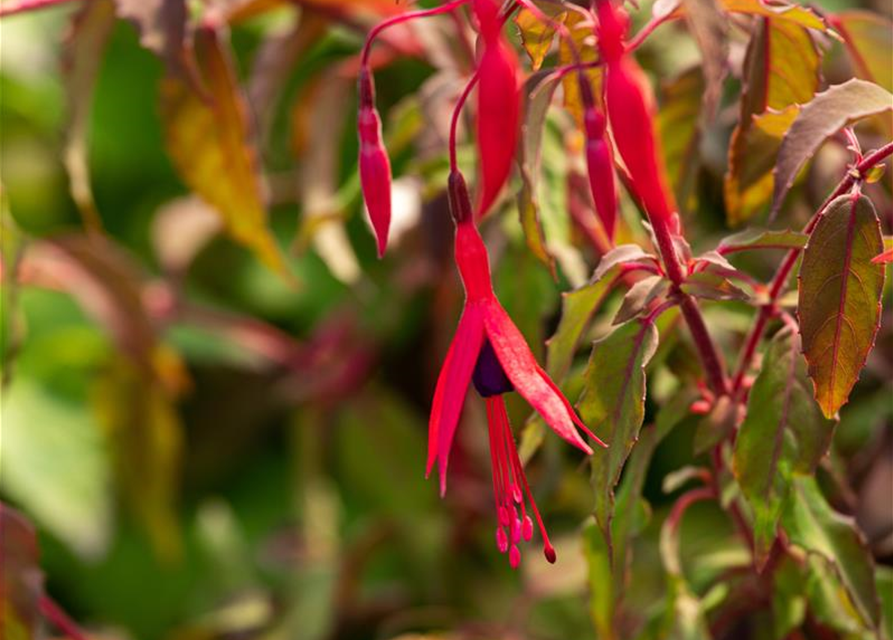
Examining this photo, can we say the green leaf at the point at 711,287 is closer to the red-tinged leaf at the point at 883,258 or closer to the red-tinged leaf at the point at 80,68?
the red-tinged leaf at the point at 883,258

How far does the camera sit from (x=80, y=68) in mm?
721

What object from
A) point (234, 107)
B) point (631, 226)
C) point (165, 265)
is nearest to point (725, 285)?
point (631, 226)

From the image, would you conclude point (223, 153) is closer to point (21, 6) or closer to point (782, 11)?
point (21, 6)

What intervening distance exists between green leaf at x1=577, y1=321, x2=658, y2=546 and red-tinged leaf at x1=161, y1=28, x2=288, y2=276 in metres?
0.30

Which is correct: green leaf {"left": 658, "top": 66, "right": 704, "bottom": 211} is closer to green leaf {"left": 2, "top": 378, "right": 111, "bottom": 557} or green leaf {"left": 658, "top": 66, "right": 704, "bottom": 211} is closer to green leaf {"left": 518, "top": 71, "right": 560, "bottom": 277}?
green leaf {"left": 518, "top": 71, "right": 560, "bottom": 277}

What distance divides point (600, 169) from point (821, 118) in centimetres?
10

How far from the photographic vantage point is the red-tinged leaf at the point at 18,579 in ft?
2.09

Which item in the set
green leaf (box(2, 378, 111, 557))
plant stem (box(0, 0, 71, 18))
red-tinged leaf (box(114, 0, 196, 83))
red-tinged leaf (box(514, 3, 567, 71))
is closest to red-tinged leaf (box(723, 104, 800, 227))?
red-tinged leaf (box(514, 3, 567, 71))

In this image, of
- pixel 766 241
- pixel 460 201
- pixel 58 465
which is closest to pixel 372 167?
pixel 460 201

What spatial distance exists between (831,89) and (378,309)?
600 millimetres

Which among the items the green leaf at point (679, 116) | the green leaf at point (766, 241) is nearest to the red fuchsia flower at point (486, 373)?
the green leaf at point (766, 241)

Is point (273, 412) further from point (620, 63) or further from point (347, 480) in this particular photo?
point (620, 63)

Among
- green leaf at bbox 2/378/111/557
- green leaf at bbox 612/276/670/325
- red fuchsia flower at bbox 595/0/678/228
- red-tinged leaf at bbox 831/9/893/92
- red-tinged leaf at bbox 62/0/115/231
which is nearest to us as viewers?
red fuchsia flower at bbox 595/0/678/228

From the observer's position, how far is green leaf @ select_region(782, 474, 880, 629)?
52 centimetres
